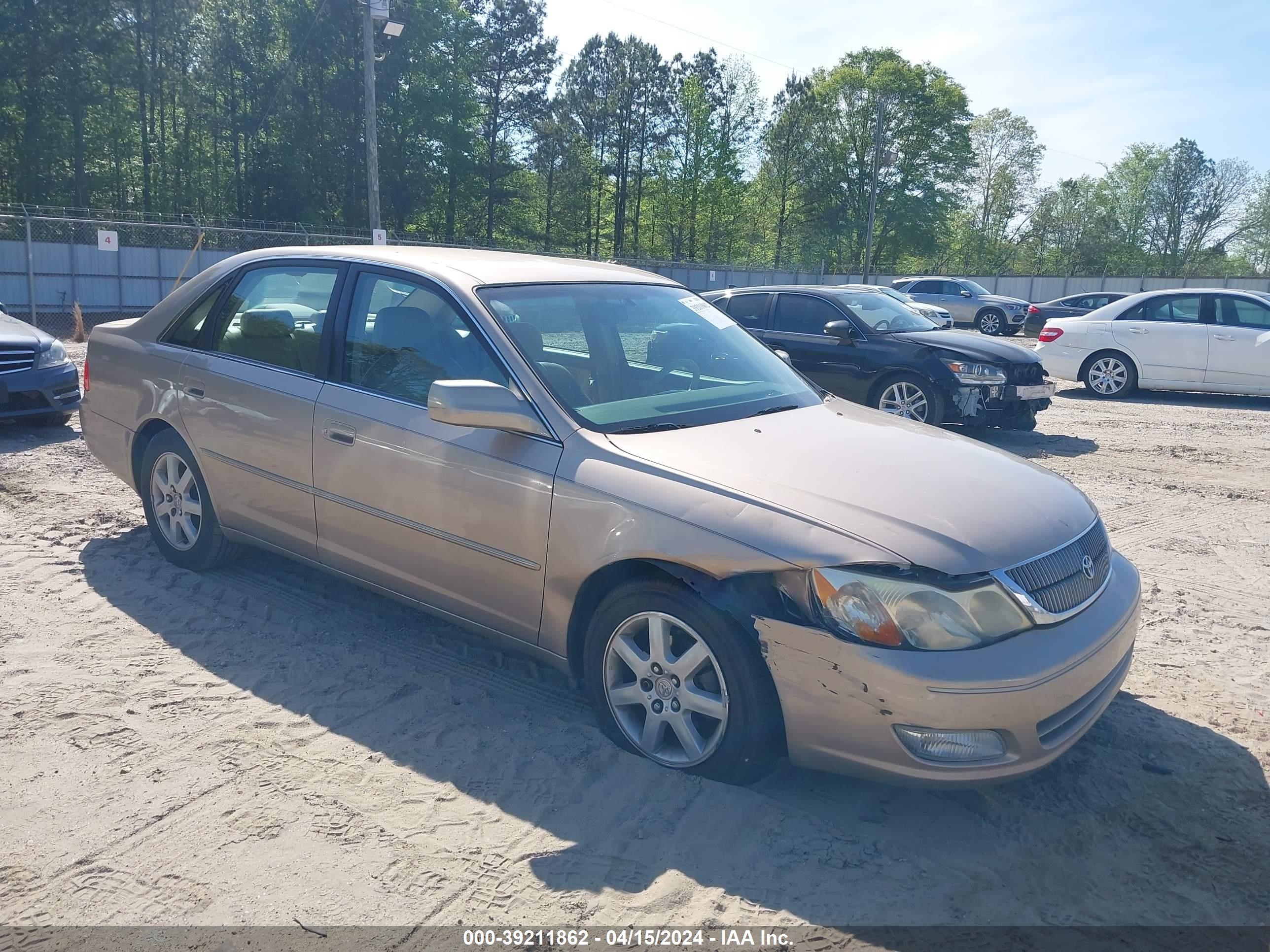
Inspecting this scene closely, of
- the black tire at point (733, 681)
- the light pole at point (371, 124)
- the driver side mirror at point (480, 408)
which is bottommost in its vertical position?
the black tire at point (733, 681)

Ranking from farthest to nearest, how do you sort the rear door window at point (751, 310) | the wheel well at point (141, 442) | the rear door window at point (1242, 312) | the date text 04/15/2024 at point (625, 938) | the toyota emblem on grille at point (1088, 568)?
the rear door window at point (1242, 312)
the rear door window at point (751, 310)
the wheel well at point (141, 442)
the toyota emblem on grille at point (1088, 568)
the date text 04/15/2024 at point (625, 938)

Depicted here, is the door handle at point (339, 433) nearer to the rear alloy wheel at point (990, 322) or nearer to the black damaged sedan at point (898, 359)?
the black damaged sedan at point (898, 359)

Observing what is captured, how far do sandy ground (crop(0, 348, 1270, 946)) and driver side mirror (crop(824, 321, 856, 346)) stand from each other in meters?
5.66

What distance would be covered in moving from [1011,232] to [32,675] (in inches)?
3019

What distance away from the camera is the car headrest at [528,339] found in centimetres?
377

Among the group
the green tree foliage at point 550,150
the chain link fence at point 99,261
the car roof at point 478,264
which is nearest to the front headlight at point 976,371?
the car roof at point 478,264

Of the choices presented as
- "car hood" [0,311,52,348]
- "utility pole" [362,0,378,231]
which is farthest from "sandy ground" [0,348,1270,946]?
"utility pole" [362,0,378,231]

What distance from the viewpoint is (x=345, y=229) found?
137 ft

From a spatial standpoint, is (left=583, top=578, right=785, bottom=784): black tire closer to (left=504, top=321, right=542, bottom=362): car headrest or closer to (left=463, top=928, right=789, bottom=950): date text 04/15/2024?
(left=463, top=928, right=789, bottom=950): date text 04/15/2024

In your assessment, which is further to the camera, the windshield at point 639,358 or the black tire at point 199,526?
the black tire at point 199,526

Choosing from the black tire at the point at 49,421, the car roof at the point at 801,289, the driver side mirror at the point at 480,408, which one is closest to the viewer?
the driver side mirror at the point at 480,408

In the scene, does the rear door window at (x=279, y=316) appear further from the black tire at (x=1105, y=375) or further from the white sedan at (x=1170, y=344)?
the black tire at (x=1105, y=375)

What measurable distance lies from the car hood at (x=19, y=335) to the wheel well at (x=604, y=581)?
7.41 metres

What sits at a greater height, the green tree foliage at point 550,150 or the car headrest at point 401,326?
the green tree foliage at point 550,150
